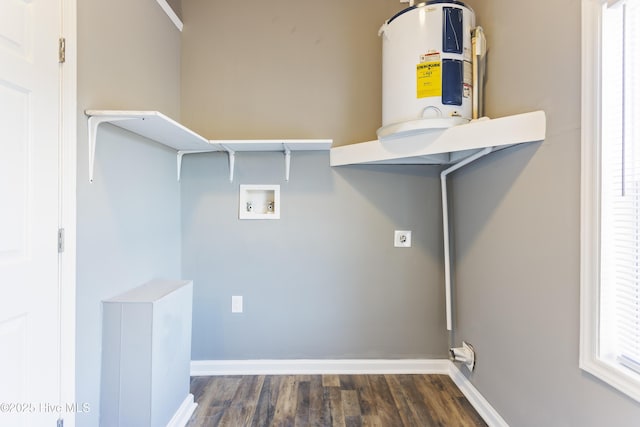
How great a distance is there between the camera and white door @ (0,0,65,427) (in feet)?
3.14

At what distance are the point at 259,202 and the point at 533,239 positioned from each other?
1608 mm

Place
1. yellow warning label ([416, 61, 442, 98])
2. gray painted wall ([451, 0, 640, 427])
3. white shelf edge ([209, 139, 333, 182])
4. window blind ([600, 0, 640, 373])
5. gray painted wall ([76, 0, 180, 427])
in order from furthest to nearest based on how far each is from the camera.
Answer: white shelf edge ([209, 139, 333, 182])
yellow warning label ([416, 61, 442, 98])
gray painted wall ([76, 0, 180, 427])
gray painted wall ([451, 0, 640, 427])
window blind ([600, 0, 640, 373])

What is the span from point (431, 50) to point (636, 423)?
5.20 ft

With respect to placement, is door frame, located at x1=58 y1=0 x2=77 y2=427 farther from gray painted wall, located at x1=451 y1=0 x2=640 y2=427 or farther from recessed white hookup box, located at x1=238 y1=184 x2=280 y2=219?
gray painted wall, located at x1=451 y1=0 x2=640 y2=427

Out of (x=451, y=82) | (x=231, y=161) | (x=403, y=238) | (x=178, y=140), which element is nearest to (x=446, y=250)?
(x=403, y=238)

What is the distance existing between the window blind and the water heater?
1.88ft

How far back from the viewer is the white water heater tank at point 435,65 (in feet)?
4.92

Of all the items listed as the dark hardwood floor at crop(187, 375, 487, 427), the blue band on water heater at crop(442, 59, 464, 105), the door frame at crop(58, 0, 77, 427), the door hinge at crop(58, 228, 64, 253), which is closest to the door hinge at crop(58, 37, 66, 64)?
the door frame at crop(58, 0, 77, 427)

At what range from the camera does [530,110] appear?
4.29 feet

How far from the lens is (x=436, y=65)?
150cm

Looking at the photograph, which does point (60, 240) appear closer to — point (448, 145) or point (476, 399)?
point (448, 145)

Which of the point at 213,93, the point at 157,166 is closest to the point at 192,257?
the point at 157,166

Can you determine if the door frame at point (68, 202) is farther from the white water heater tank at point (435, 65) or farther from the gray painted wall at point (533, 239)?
the gray painted wall at point (533, 239)

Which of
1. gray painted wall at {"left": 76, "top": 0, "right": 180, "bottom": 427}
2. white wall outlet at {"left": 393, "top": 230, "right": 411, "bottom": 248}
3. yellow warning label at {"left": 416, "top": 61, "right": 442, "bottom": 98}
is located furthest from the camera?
white wall outlet at {"left": 393, "top": 230, "right": 411, "bottom": 248}
